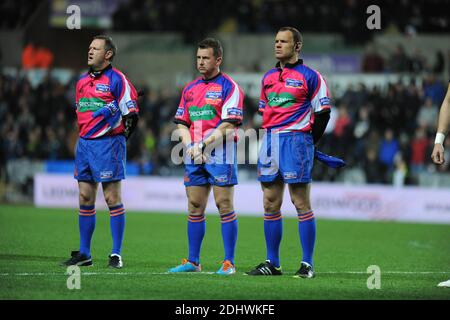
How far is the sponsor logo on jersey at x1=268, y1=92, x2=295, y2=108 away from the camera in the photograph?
894 centimetres

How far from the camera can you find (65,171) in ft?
70.3

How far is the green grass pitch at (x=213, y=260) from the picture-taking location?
770cm

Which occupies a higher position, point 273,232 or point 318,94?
point 318,94

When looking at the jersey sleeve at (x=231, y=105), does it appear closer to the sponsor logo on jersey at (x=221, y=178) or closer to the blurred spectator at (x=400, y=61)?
the sponsor logo on jersey at (x=221, y=178)

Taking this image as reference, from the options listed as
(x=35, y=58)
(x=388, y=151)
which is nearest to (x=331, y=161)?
(x=388, y=151)

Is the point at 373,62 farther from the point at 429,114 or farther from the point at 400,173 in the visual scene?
the point at 400,173

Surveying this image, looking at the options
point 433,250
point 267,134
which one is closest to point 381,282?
point 267,134

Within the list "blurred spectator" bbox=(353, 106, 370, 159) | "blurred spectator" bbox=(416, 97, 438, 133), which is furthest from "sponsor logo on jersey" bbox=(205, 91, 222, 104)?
"blurred spectator" bbox=(416, 97, 438, 133)

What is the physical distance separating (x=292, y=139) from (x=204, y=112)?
3.12 feet

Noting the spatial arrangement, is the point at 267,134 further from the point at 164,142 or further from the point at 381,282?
the point at 164,142

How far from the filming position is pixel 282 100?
896 cm

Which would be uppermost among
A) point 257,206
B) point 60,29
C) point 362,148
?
point 60,29

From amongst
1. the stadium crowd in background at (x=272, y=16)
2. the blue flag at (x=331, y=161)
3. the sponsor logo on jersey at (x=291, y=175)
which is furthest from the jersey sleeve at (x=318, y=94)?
the stadium crowd in background at (x=272, y=16)
